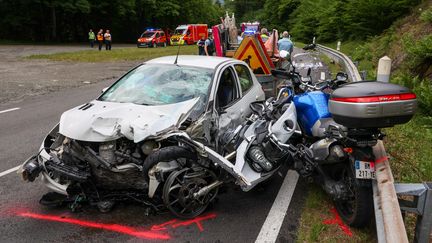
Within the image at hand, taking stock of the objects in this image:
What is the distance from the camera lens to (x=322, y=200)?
5027 mm

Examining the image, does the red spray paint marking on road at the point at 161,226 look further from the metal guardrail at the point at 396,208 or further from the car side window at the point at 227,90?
the metal guardrail at the point at 396,208

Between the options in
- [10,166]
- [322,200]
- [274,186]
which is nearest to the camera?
[322,200]

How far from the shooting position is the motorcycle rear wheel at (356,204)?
399 centimetres

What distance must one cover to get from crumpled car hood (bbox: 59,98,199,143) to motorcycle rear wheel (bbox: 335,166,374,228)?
1919mm

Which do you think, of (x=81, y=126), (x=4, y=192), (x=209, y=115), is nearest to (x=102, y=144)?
Answer: (x=81, y=126)

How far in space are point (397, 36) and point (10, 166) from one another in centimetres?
1304

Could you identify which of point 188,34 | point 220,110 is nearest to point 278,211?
point 220,110

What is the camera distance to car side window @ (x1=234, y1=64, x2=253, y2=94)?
21.3ft

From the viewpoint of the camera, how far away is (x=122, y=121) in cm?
441

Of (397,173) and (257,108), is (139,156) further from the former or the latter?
(397,173)

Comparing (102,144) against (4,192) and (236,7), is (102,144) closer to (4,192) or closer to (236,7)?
(4,192)

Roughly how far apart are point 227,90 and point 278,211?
2028 millimetres

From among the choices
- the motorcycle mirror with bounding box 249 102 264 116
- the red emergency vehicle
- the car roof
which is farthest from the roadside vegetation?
the red emergency vehicle

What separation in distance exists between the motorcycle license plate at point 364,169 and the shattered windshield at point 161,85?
2.08 m
